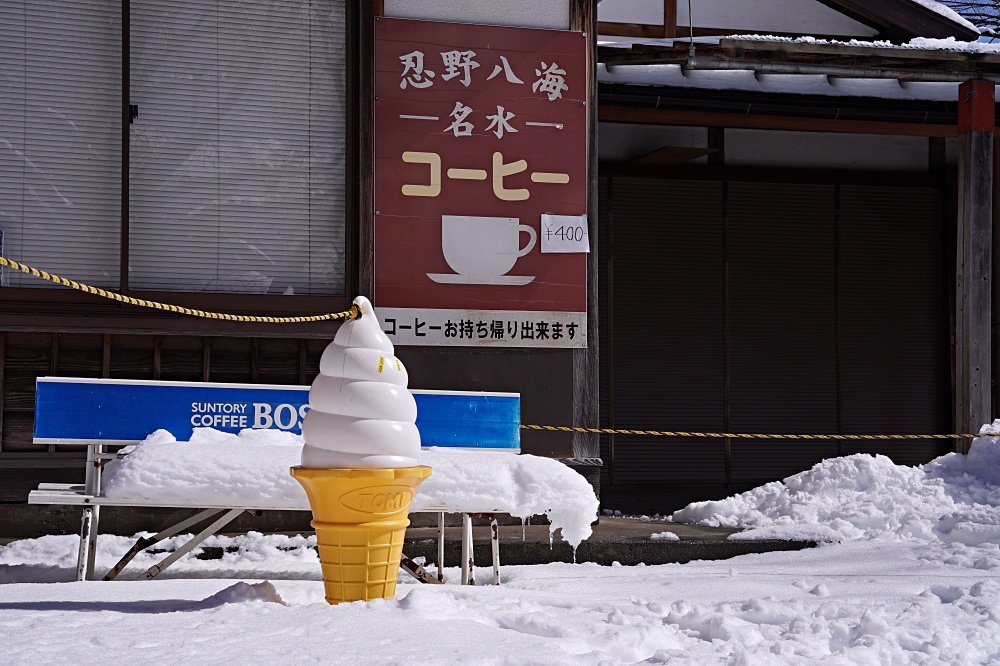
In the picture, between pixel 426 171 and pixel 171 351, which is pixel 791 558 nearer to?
pixel 426 171

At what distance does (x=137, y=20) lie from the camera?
718cm

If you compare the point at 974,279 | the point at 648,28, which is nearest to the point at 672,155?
the point at 648,28

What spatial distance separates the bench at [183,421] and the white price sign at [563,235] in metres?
1.94

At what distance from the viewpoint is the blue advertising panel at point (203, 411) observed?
5359mm

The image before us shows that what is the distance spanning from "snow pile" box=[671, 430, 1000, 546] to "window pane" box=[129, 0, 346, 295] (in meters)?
3.57

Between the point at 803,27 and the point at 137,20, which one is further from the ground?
the point at 803,27

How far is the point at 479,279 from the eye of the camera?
291 inches

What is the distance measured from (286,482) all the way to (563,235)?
11.5 feet

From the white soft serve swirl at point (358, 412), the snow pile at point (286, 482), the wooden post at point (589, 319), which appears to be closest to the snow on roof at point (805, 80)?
the wooden post at point (589, 319)

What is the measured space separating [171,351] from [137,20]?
233 centimetres

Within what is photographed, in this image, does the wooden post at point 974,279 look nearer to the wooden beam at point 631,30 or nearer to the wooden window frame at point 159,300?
the wooden beam at point 631,30

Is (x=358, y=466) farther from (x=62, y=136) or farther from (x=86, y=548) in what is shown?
(x=62, y=136)

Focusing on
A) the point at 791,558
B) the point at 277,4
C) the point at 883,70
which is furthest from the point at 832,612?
the point at 883,70

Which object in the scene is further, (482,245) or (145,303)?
(482,245)
